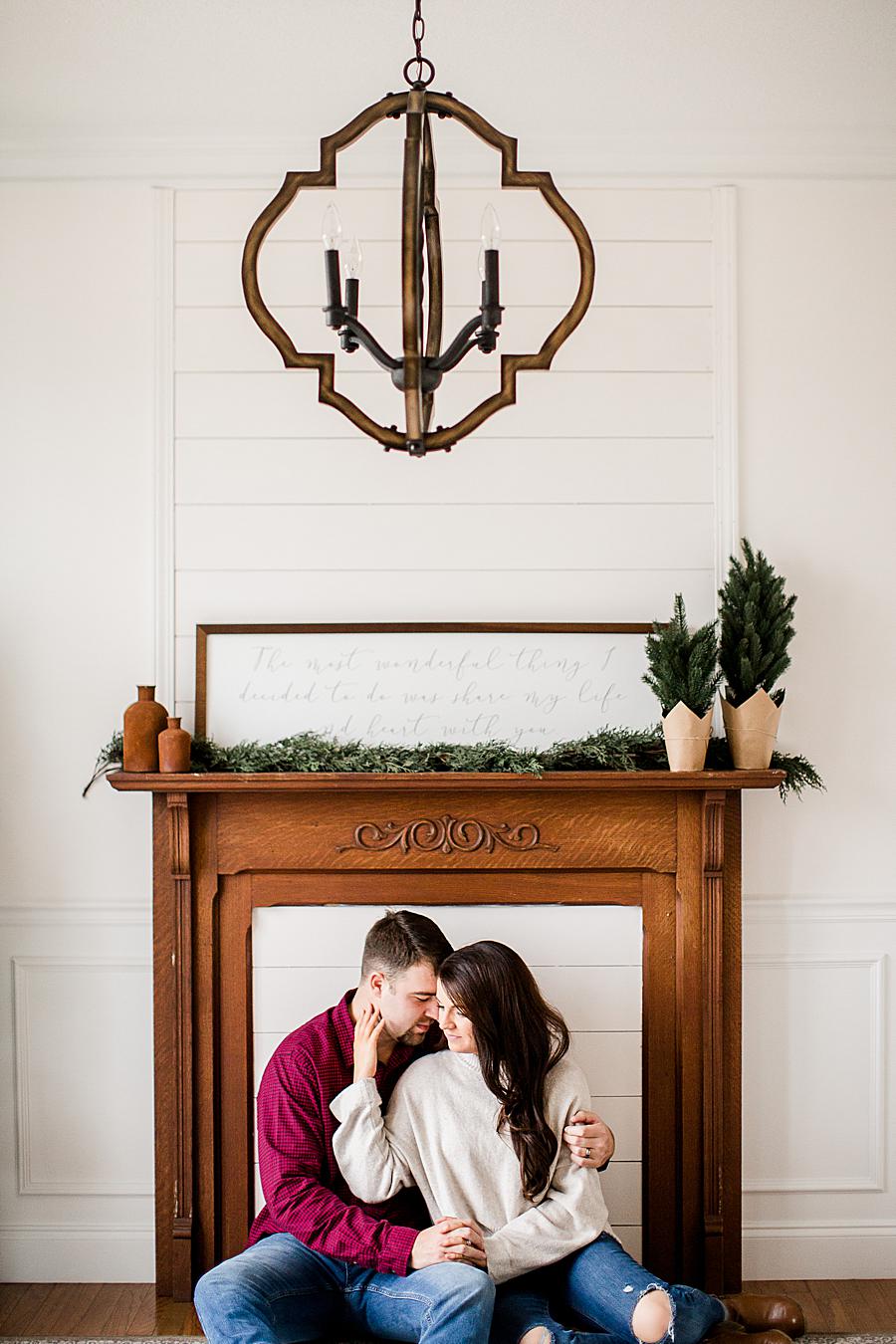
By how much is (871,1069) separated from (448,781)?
4.20ft

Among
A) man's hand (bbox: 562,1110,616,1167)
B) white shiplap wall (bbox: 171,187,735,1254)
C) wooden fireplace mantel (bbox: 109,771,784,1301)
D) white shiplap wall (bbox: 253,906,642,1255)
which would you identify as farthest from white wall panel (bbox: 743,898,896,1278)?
white shiplap wall (bbox: 171,187,735,1254)

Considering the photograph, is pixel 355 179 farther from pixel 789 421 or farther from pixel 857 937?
pixel 857 937

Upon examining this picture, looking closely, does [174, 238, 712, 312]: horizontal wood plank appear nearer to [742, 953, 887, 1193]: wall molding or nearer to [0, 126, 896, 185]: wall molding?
[0, 126, 896, 185]: wall molding

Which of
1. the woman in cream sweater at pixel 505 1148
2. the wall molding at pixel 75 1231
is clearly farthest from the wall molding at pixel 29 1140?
the woman in cream sweater at pixel 505 1148

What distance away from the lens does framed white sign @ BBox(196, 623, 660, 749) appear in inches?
111

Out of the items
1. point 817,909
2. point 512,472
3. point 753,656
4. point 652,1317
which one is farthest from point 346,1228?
point 512,472

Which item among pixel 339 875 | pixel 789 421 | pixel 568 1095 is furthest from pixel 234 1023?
pixel 789 421

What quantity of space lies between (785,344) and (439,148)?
3.13 ft

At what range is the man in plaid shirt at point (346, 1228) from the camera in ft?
7.06

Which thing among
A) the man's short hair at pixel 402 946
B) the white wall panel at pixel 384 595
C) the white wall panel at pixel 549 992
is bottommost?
the white wall panel at pixel 549 992

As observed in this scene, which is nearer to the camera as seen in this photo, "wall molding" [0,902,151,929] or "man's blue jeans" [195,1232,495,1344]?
"man's blue jeans" [195,1232,495,1344]

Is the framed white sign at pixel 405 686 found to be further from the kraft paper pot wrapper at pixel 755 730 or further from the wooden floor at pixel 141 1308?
the wooden floor at pixel 141 1308

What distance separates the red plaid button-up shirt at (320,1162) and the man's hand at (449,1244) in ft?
0.10

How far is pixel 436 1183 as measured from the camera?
2.32 meters
